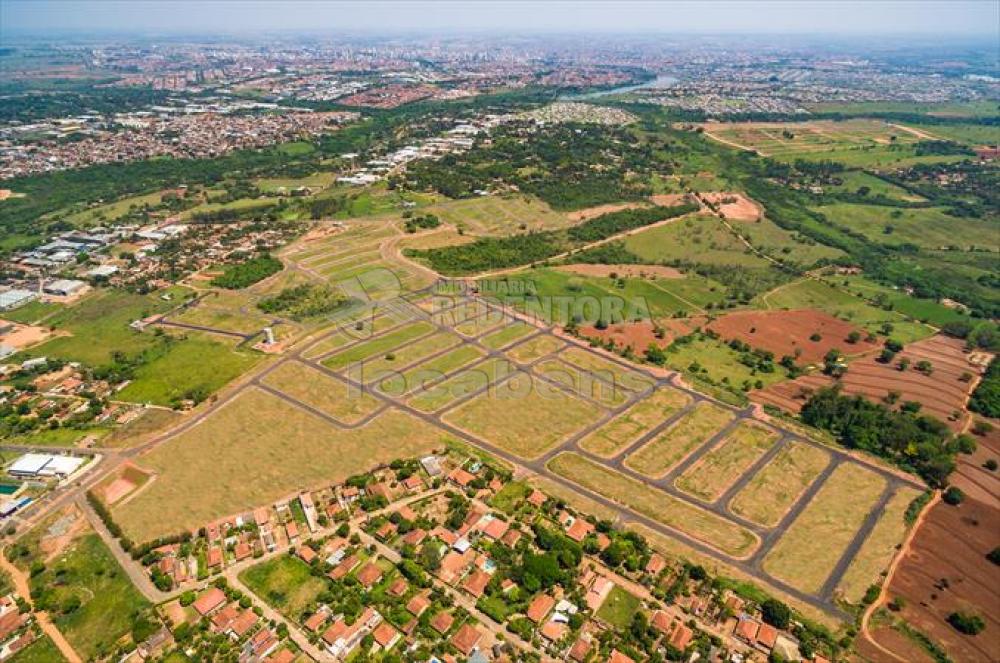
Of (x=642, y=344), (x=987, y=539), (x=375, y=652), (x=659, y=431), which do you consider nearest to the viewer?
(x=375, y=652)

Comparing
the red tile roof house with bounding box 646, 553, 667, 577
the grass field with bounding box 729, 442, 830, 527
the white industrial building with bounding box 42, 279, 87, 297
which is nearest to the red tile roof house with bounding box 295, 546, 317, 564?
the red tile roof house with bounding box 646, 553, 667, 577

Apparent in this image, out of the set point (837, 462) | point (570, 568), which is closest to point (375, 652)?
point (570, 568)

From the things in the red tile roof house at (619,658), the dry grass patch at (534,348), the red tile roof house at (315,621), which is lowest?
the dry grass patch at (534,348)

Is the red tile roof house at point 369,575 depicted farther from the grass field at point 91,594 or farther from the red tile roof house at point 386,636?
the grass field at point 91,594

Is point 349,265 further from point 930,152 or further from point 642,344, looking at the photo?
point 930,152

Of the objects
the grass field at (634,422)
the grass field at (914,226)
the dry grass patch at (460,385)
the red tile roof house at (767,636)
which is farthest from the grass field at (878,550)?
the grass field at (914,226)

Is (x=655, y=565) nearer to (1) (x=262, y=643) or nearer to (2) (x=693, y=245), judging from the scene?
(1) (x=262, y=643)
